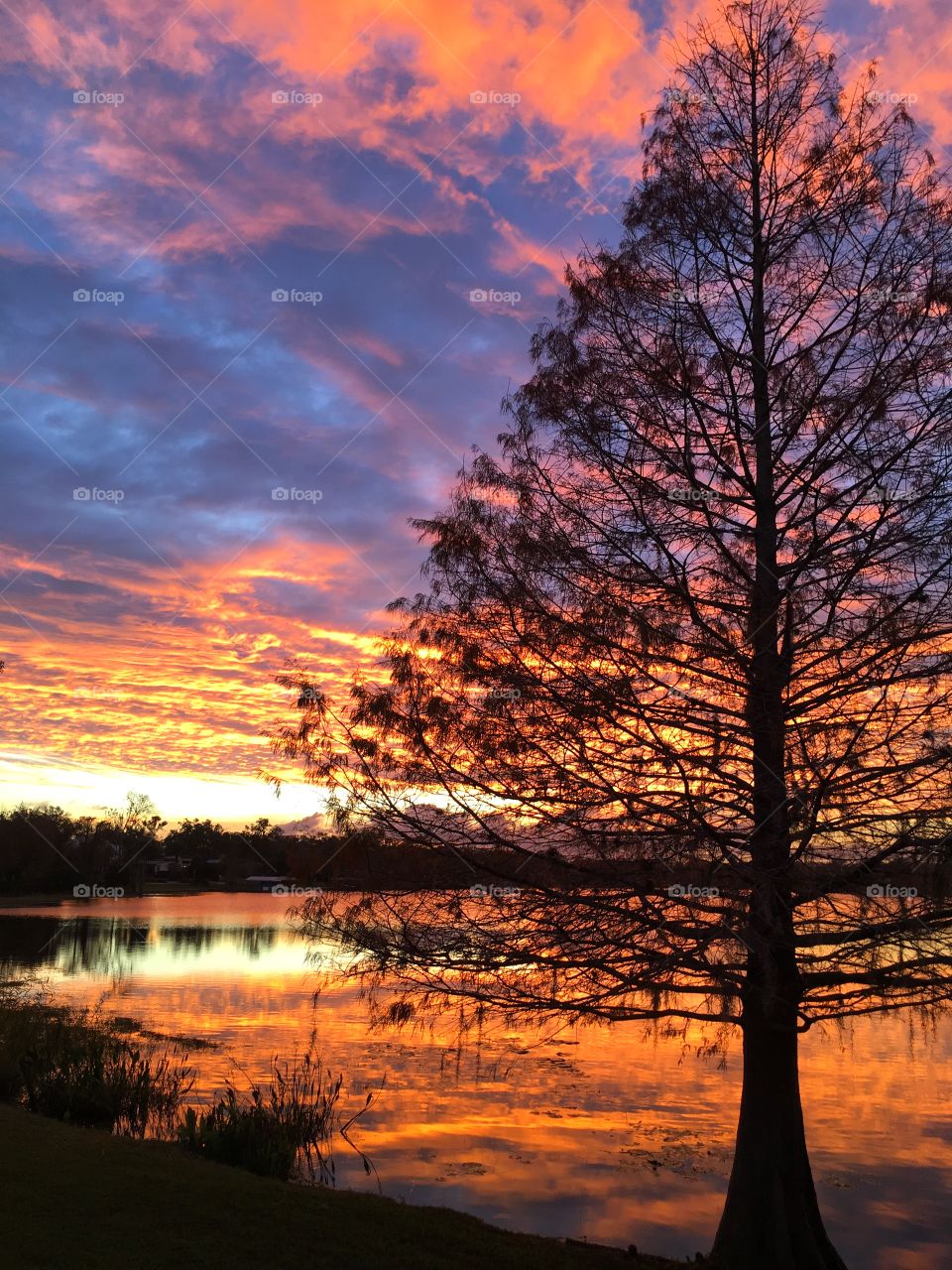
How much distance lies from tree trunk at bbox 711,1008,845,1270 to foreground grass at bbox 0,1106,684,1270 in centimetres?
167

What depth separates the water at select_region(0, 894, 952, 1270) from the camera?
12.9m

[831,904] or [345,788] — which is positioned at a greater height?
[345,788]

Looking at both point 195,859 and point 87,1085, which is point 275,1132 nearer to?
point 87,1085

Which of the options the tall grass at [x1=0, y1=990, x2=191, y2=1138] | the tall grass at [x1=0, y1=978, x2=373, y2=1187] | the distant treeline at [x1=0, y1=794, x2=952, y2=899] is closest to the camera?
the distant treeline at [x1=0, y1=794, x2=952, y2=899]

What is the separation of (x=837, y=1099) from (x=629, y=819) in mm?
16232

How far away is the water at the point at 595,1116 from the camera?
42.3 feet

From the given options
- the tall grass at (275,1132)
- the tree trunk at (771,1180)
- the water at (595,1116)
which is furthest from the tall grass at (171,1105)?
the tree trunk at (771,1180)

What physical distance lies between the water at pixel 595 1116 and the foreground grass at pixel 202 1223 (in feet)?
5.76

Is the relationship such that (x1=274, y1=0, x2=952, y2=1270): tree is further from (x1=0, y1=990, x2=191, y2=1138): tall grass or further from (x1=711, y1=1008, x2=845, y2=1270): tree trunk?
(x1=0, y1=990, x2=191, y2=1138): tall grass

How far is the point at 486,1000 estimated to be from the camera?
8.12m

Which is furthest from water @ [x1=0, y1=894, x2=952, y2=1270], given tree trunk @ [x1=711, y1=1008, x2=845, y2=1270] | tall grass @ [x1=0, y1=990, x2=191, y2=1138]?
tall grass @ [x1=0, y1=990, x2=191, y2=1138]

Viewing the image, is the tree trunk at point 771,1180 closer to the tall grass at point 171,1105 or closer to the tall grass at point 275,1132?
the tall grass at point 275,1132

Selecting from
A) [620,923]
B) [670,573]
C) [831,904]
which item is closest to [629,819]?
[620,923]

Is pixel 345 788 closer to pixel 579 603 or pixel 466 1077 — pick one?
pixel 579 603
